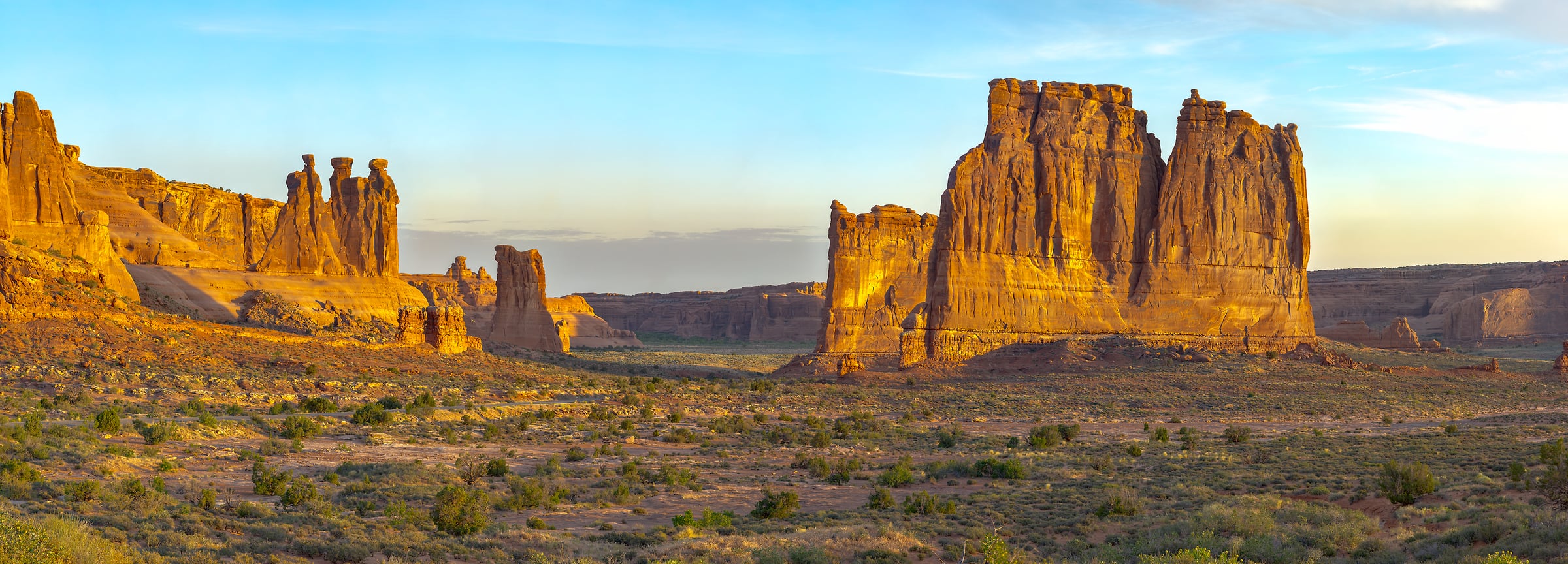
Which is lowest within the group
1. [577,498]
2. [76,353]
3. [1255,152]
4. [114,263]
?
[577,498]

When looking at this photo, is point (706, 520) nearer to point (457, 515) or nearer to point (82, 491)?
point (457, 515)

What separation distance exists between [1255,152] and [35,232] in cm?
5891

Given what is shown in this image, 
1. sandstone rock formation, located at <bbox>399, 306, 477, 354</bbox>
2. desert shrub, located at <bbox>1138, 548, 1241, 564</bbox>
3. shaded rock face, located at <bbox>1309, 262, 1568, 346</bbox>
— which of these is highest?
shaded rock face, located at <bbox>1309, 262, 1568, 346</bbox>

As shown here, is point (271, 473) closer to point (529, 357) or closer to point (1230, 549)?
Answer: point (1230, 549)

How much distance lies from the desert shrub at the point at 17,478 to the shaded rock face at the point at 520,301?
5890cm

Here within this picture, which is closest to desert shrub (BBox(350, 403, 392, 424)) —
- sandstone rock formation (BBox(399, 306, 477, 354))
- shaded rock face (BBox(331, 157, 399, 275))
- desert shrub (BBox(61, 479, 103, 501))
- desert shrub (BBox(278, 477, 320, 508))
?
desert shrub (BBox(278, 477, 320, 508))

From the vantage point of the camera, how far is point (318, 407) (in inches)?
1293

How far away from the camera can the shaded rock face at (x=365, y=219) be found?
79438 mm

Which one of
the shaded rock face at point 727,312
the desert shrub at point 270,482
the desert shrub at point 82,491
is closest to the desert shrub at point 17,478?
the desert shrub at point 82,491

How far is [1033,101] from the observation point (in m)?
63.5

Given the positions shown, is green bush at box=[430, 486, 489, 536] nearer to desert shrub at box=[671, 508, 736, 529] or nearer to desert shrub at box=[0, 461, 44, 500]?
desert shrub at box=[671, 508, 736, 529]

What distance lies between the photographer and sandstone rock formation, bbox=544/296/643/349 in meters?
124

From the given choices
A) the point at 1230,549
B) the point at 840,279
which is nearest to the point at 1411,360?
the point at 840,279

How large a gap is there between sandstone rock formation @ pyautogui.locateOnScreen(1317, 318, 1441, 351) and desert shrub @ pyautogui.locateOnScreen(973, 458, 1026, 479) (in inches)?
2432
